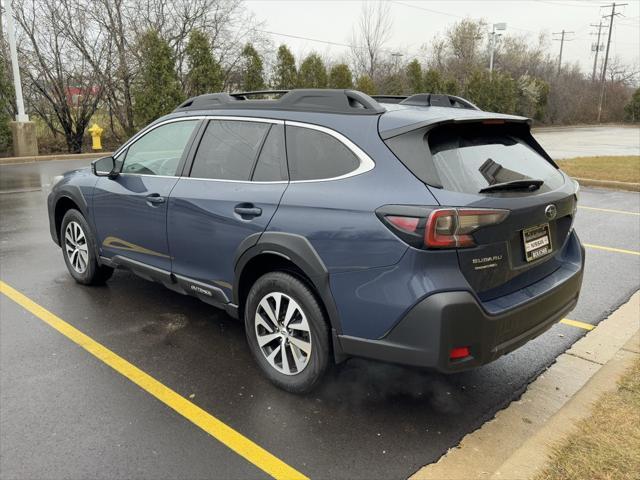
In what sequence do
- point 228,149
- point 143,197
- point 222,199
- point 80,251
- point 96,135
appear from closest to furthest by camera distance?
1. point 222,199
2. point 228,149
3. point 143,197
4. point 80,251
5. point 96,135

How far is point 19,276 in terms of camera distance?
550cm

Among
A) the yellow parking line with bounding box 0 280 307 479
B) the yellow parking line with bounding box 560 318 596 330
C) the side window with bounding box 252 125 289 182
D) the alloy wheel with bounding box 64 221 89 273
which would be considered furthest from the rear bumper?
the alloy wheel with bounding box 64 221 89 273

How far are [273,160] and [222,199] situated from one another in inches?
17.3

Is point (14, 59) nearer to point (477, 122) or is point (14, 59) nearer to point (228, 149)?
point (228, 149)

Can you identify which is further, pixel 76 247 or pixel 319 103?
pixel 76 247

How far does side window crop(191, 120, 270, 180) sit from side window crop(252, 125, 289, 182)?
0.07 metres

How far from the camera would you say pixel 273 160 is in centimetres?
→ 342

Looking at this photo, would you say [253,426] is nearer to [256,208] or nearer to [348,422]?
[348,422]

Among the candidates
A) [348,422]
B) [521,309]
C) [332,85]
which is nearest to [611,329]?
[521,309]

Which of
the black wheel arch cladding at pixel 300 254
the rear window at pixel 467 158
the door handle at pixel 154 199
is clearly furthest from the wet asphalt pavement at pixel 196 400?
the rear window at pixel 467 158

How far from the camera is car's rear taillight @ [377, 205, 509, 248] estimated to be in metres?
2.61

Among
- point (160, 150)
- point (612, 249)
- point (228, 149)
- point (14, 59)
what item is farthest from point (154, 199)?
point (14, 59)

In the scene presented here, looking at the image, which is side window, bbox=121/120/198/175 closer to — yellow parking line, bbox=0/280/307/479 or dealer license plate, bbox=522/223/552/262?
yellow parking line, bbox=0/280/307/479

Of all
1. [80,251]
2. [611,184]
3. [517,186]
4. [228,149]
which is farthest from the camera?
[611,184]
